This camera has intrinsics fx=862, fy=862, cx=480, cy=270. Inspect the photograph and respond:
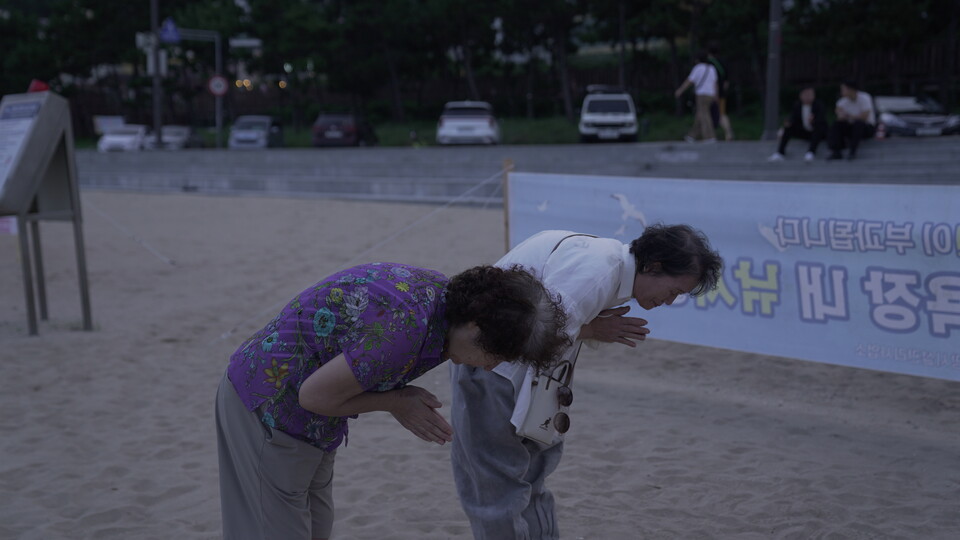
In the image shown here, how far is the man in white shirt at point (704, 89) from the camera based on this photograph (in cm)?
1423

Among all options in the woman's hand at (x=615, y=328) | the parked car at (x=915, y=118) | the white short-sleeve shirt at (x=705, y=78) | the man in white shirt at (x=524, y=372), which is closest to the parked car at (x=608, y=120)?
the parked car at (x=915, y=118)

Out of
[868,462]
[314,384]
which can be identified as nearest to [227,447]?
[314,384]

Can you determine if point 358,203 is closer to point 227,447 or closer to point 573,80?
point 227,447

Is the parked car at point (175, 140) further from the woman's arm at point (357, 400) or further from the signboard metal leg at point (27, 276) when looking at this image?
the woman's arm at point (357, 400)

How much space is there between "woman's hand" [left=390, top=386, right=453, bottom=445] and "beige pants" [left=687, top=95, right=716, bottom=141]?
13.4 meters

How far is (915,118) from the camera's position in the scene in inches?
803

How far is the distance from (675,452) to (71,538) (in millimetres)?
3011

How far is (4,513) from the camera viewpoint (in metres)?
3.95

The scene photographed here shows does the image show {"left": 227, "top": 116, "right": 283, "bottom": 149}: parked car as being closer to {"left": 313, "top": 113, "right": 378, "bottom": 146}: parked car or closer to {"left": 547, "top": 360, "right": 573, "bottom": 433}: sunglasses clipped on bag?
{"left": 313, "top": 113, "right": 378, "bottom": 146}: parked car

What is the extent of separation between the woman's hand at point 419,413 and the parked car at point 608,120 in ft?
66.0

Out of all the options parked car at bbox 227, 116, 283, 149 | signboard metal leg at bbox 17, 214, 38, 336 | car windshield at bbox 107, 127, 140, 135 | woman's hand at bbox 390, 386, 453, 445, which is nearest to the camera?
woman's hand at bbox 390, 386, 453, 445

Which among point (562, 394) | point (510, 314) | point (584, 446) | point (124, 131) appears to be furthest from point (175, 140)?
point (510, 314)

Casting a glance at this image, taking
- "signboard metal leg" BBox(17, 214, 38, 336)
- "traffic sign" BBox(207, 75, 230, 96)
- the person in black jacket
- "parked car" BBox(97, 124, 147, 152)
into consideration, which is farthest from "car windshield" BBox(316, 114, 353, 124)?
"signboard metal leg" BBox(17, 214, 38, 336)

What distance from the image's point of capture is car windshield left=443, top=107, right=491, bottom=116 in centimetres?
2345
